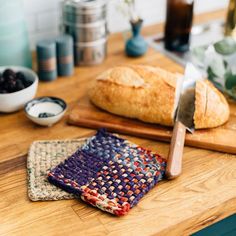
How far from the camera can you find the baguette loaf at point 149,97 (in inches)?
44.0

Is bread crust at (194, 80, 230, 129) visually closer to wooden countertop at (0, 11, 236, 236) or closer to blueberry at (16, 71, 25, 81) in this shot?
wooden countertop at (0, 11, 236, 236)

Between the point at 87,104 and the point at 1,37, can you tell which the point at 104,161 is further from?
→ the point at 1,37

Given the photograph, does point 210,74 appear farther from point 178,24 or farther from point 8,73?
point 8,73

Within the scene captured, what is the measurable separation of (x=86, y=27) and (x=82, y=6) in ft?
0.22

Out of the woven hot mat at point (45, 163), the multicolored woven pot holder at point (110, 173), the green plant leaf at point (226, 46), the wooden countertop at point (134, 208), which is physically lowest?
the wooden countertop at point (134, 208)

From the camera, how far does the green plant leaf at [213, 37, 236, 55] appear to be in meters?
1.27

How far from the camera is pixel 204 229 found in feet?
3.30

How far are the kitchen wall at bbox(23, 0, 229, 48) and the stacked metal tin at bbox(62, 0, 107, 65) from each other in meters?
0.15

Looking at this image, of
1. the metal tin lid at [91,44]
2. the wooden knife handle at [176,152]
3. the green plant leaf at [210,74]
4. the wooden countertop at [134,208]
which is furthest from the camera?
the metal tin lid at [91,44]

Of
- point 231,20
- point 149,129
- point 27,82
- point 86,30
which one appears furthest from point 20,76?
point 231,20

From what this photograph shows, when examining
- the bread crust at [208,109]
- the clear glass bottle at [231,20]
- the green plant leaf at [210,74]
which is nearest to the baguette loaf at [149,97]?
the bread crust at [208,109]

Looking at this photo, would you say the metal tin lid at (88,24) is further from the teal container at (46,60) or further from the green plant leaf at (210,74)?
the green plant leaf at (210,74)

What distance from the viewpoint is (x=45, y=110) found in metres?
1.19

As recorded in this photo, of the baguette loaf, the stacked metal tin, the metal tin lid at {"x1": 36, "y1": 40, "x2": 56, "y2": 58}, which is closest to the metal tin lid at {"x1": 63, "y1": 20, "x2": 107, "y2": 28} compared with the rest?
the stacked metal tin
